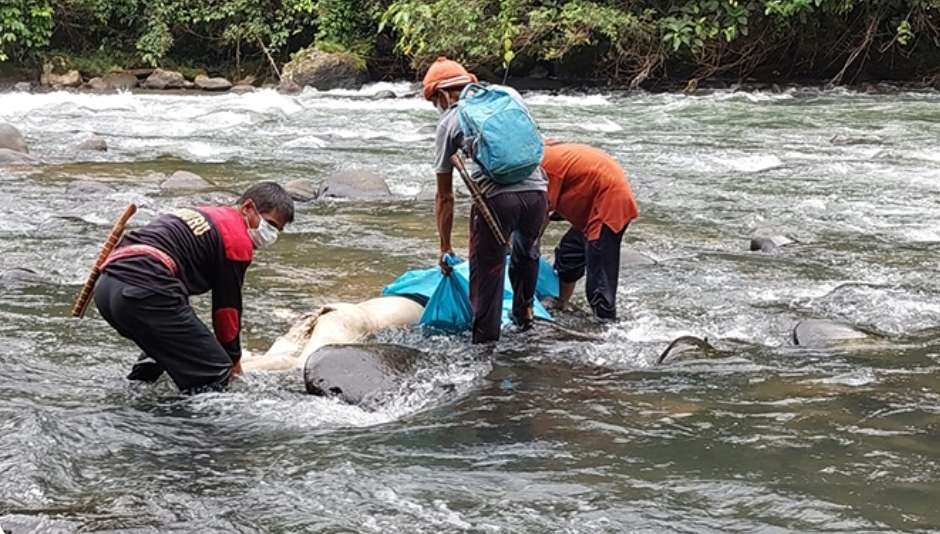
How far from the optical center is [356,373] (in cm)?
491

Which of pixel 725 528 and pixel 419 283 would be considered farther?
pixel 419 283

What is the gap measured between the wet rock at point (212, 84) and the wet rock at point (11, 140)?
10.2 m

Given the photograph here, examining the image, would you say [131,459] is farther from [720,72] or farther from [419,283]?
[720,72]

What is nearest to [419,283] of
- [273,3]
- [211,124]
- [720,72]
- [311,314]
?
[311,314]

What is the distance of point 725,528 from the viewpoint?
3.54 metres

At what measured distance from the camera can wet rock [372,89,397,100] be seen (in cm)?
2010

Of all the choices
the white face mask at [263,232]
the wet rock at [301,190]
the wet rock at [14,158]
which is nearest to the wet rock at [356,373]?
the white face mask at [263,232]

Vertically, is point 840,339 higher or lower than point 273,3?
lower

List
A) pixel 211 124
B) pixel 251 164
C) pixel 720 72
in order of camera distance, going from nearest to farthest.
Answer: pixel 251 164 → pixel 211 124 → pixel 720 72

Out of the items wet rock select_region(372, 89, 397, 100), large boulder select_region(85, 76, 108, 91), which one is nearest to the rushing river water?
wet rock select_region(372, 89, 397, 100)

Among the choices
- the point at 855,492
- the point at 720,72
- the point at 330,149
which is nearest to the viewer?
the point at 855,492

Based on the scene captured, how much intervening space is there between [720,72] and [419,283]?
1624 centimetres

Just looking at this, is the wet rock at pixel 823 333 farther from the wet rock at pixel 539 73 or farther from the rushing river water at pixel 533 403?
the wet rock at pixel 539 73

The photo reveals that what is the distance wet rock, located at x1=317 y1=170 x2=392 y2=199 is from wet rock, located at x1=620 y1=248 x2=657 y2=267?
11.0 feet
